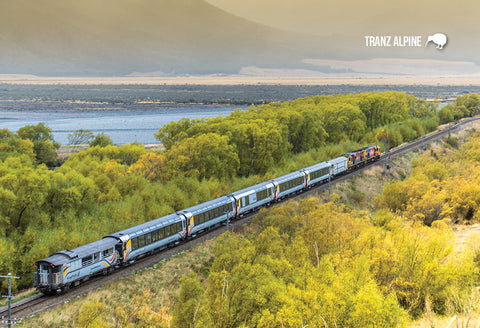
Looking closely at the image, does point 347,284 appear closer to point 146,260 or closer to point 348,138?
point 146,260

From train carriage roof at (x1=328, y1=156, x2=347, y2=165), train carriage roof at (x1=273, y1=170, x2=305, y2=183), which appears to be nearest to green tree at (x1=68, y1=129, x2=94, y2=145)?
train carriage roof at (x1=328, y1=156, x2=347, y2=165)

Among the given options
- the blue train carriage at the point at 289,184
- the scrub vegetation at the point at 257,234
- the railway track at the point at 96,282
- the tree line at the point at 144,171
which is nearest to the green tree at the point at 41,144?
the tree line at the point at 144,171

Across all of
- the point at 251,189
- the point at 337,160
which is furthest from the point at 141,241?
the point at 337,160

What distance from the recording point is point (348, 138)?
114250 mm

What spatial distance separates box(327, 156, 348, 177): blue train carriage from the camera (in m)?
76.3

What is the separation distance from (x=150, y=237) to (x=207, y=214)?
8.53 meters

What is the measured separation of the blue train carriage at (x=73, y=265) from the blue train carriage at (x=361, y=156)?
55382 millimetres

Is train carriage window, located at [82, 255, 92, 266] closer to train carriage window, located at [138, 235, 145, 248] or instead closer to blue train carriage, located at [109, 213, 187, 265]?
blue train carriage, located at [109, 213, 187, 265]

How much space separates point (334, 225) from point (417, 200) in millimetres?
23061

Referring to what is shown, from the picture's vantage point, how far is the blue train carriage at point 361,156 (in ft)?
275

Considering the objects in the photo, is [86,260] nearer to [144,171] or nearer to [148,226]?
[148,226]

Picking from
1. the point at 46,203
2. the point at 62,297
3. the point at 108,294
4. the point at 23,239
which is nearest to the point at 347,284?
the point at 108,294

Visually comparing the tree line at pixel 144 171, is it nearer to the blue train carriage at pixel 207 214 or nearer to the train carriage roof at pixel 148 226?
the train carriage roof at pixel 148 226

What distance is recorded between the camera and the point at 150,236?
41844mm
